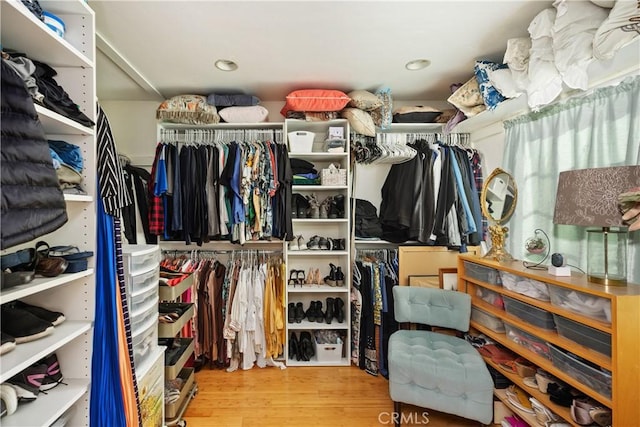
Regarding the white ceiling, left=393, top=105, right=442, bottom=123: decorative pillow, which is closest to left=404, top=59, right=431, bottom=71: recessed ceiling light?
the white ceiling

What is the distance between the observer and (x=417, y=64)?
2.04 metres

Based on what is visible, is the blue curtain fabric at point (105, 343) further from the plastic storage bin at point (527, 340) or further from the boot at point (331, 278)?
the plastic storage bin at point (527, 340)

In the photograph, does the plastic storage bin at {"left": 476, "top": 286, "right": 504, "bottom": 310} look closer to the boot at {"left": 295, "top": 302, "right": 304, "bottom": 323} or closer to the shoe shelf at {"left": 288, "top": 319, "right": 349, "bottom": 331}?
the shoe shelf at {"left": 288, "top": 319, "right": 349, "bottom": 331}

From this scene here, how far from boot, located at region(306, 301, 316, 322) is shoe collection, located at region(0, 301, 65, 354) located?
1.78 metres

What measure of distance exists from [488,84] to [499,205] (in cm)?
81

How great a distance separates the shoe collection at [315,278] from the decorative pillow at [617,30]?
6.81ft

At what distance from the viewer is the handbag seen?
105 centimetres

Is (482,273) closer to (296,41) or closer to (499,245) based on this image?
(499,245)

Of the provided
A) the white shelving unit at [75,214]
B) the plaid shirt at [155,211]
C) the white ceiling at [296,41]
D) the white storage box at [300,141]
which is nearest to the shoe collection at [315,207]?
the white storage box at [300,141]

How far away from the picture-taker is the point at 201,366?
2400 millimetres

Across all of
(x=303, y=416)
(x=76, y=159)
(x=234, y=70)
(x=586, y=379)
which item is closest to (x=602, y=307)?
(x=586, y=379)

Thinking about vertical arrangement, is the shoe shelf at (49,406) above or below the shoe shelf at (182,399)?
above

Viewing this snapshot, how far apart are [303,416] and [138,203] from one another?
7.13 ft

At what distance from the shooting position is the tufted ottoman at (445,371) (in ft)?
4.90
